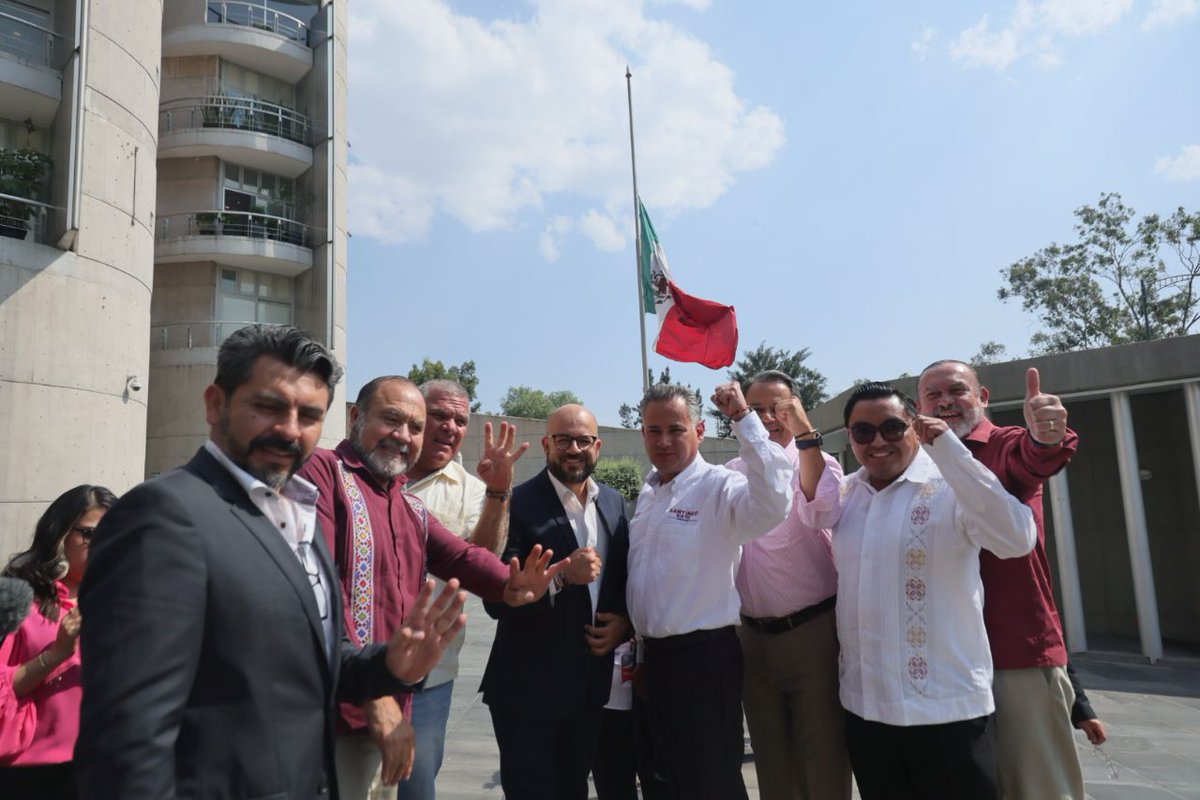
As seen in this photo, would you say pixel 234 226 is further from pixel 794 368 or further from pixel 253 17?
pixel 794 368

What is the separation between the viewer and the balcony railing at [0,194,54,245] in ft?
34.8

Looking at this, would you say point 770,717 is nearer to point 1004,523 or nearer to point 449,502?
point 1004,523

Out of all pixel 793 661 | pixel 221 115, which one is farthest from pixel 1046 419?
pixel 221 115

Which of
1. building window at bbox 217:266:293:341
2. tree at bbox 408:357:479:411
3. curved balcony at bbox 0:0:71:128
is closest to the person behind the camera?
curved balcony at bbox 0:0:71:128

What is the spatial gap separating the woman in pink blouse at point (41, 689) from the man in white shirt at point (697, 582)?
200cm

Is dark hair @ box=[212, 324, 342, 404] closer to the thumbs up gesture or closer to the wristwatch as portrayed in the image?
the wristwatch

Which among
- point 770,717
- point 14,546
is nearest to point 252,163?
point 14,546

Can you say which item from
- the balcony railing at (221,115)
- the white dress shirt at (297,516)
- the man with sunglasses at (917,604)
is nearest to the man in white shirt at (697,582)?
the man with sunglasses at (917,604)

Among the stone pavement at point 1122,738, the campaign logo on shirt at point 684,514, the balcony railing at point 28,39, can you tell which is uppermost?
the balcony railing at point 28,39

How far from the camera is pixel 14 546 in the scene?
955cm

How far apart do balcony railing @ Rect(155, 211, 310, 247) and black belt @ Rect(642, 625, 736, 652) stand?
1755 centimetres

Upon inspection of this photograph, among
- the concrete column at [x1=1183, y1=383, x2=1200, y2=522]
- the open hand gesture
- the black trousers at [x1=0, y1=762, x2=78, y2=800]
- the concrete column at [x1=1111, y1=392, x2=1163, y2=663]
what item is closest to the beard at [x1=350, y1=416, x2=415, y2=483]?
the open hand gesture

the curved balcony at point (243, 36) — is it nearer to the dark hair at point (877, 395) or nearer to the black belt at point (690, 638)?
the dark hair at point (877, 395)

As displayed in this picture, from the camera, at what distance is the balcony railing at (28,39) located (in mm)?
11375
